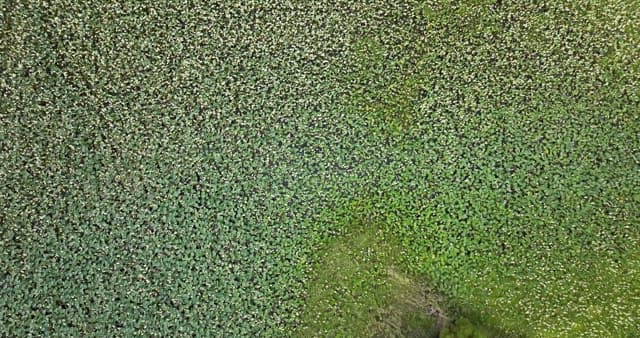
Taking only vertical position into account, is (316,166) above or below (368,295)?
above

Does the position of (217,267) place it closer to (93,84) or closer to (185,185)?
(185,185)

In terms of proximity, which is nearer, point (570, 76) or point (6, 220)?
point (6, 220)

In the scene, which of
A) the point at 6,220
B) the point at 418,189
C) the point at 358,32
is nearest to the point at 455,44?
the point at 358,32

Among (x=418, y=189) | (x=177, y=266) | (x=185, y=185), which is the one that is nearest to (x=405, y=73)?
(x=418, y=189)

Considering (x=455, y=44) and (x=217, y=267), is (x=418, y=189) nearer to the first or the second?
(x=455, y=44)

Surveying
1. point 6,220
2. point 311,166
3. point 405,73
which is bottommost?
point 6,220

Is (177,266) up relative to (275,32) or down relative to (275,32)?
down
